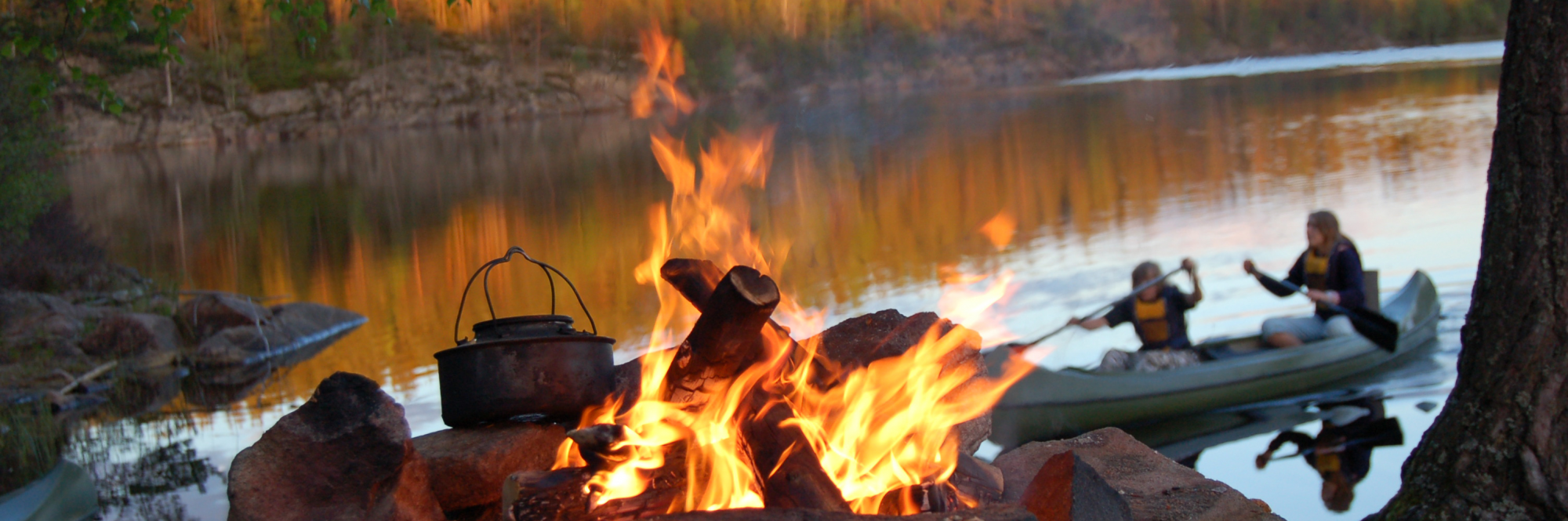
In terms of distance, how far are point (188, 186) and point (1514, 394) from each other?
1942 inches

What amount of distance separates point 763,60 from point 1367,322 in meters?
82.8

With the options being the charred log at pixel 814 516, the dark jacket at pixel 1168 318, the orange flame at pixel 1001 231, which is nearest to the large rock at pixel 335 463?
the charred log at pixel 814 516

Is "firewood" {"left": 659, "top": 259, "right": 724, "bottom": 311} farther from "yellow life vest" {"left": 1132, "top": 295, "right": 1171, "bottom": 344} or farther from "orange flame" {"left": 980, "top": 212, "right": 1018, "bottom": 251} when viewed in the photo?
"orange flame" {"left": 980, "top": 212, "right": 1018, "bottom": 251}

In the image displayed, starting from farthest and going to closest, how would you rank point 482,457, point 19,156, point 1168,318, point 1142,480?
point 19,156 → point 1168,318 → point 1142,480 → point 482,457

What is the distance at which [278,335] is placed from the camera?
14195 millimetres

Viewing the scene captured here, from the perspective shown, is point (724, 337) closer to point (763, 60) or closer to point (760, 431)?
point (760, 431)

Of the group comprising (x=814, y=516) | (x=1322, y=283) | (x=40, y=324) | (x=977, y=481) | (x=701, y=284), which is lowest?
(x=40, y=324)

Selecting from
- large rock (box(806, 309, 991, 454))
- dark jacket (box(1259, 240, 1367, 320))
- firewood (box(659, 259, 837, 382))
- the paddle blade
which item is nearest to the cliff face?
the paddle blade

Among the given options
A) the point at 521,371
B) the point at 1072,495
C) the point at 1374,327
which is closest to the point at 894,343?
the point at 1072,495

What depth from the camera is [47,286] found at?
15406 millimetres

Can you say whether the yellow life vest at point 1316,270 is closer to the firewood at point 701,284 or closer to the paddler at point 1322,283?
the paddler at point 1322,283

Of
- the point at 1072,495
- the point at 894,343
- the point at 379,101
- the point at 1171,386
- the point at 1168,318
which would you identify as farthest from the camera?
the point at 379,101

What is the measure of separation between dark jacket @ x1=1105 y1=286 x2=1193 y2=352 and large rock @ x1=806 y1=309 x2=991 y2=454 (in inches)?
180

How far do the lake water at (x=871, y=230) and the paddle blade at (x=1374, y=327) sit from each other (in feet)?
1.91
